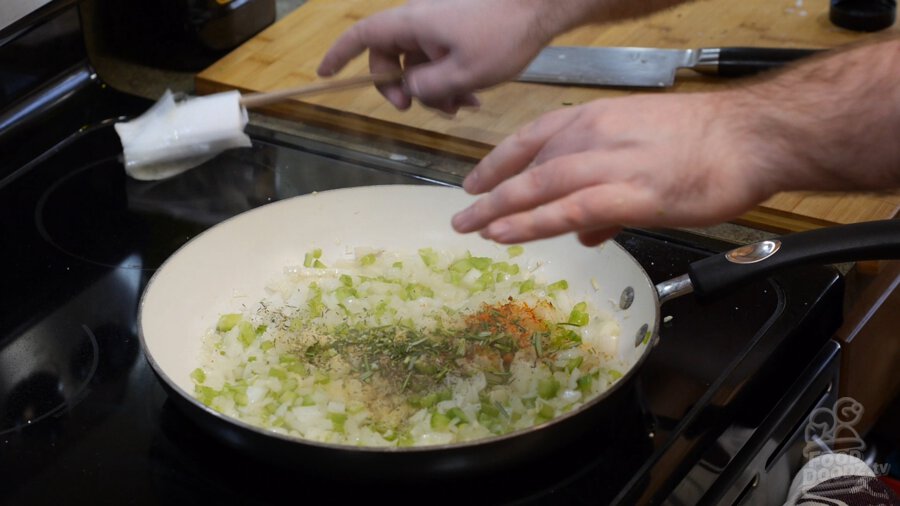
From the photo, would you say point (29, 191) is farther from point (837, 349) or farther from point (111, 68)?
point (837, 349)

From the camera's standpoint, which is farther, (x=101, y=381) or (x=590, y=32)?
(x=590, y=32)

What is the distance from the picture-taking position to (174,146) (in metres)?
1.29

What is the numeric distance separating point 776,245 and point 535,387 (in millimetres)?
268

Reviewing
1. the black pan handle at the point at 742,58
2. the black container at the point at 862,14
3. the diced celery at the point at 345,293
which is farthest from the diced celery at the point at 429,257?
the black container at the point at 862,14

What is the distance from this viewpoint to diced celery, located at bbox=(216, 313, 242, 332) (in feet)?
3.56

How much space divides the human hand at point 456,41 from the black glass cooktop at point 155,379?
233mm

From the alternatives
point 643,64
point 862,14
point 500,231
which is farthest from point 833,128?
point 862,14

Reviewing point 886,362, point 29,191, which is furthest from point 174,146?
point 886,362

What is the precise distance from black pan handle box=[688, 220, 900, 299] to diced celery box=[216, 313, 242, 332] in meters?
0.48

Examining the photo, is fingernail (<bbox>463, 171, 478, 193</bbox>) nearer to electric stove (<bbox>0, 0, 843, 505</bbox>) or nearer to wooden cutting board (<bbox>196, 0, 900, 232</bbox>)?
electric stove (<bbox>0, 0, 843, 505</bbox>)

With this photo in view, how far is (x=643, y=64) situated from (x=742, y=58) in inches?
5.6

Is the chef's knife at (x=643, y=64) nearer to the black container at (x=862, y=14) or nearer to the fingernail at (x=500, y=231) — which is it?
the black container at (x=862, y=14)

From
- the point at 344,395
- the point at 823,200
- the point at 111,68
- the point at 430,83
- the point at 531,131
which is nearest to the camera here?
the point at 531,131

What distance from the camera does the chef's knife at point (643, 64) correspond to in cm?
149
